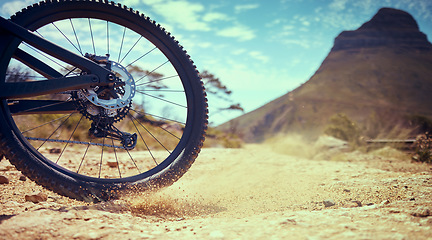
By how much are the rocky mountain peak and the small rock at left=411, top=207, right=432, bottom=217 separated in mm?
43115

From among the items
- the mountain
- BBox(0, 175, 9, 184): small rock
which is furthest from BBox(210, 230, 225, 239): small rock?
the mountain

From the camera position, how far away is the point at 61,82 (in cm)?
256

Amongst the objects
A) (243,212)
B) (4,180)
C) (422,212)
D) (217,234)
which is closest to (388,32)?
(422,212)

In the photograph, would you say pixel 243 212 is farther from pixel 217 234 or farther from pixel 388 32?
pixel 388 32

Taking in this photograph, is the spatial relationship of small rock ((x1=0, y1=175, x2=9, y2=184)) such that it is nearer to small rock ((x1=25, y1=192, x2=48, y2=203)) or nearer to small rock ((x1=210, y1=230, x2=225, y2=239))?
small rock ((x1=25, y1=192, x2=48, y2=203))

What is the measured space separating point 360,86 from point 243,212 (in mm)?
41954

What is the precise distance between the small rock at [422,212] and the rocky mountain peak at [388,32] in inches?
1697

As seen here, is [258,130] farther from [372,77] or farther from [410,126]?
[410,126]

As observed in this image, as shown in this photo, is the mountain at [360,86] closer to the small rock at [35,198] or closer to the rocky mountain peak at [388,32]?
the rocky mountain peak at [388,32]

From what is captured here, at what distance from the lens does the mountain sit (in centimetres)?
3203

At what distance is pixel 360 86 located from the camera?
38781 mm

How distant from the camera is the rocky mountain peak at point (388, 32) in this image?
3878cm

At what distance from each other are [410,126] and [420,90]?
60.8 feet

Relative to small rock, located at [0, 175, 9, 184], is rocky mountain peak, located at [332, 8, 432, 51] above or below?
above
